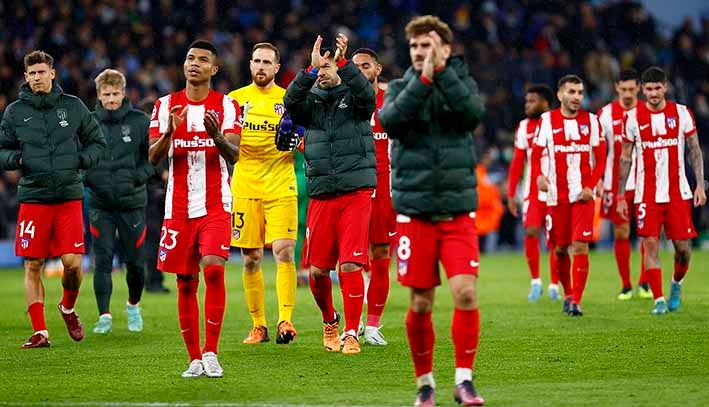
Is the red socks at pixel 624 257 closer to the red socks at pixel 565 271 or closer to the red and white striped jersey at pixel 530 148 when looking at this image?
the red and white striped jersey at pixel 530 148

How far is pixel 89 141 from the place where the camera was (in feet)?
39.1

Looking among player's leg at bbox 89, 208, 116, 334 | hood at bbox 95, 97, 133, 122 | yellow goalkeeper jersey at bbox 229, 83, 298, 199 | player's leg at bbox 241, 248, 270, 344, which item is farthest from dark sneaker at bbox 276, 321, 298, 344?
hood at bbox 95, 97, 133, 122

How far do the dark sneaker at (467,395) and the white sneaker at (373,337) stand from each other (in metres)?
3.46

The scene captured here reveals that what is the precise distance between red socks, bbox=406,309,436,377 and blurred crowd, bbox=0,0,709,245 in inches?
671

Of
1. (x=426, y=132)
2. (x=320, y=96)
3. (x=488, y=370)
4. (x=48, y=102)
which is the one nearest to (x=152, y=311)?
(x=48, y=102)

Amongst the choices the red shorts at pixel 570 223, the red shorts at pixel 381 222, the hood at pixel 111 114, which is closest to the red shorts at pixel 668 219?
the red shorts at pixel 570 223

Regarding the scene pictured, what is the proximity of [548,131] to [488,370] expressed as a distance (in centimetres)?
555

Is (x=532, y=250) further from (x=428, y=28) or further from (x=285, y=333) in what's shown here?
(x=428, y=28)

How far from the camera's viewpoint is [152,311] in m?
15.3

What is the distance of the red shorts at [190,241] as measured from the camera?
375 inches

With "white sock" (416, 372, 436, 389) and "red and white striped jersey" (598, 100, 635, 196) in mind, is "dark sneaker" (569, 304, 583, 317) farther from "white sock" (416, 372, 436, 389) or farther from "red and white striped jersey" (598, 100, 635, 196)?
"white sock" (416, 372, 436, 389)

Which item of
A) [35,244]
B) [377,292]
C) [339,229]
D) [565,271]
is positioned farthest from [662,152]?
[35,244]

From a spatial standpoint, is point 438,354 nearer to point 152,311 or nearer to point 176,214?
point 176,214

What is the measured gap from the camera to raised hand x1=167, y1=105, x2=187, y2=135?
9273 mm
